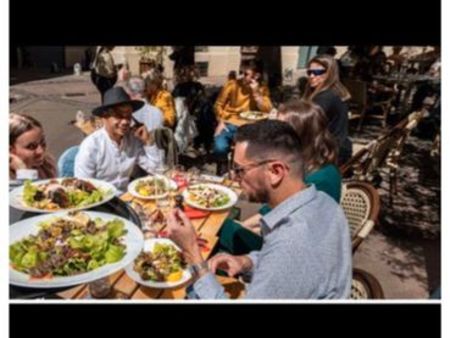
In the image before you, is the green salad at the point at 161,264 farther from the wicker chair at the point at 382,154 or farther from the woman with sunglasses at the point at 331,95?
the wicker chair at the point at 382,154

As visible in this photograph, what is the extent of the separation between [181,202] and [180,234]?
1.84 feet

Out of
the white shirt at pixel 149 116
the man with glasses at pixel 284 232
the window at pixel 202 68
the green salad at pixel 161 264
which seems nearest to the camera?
the man with glasses at pixel 284 232

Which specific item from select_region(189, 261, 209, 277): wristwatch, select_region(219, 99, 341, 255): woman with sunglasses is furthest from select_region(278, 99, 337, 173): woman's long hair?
select_region(189, 261, 209, 277): wristwatch

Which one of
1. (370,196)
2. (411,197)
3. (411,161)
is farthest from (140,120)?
(411,197)

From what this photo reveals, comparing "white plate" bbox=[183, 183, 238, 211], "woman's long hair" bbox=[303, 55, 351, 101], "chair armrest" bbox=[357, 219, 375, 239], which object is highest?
"woman's long hair" bbox=[303, 55, 351, 101]

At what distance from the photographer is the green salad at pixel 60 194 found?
1.71 meters

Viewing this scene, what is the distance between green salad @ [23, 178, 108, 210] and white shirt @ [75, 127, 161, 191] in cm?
20

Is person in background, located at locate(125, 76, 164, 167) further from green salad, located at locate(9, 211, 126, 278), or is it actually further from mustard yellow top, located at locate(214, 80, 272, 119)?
green salad, located at locate(9, 211, 126, 278)

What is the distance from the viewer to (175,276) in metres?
1.34

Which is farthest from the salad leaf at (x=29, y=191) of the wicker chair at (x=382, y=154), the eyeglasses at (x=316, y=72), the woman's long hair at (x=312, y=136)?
the wicker chair at (x=382, y=154)

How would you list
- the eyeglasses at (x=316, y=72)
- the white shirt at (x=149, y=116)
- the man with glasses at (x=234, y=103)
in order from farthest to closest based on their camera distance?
the man with glasses at (x=234, y=103) < the white shirt at (x=149, y=116) < the eyeglasses at (x=316, y=72)

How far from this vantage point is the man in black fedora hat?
2145 millimetres

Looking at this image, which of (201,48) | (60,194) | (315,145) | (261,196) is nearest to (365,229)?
(315,145)
